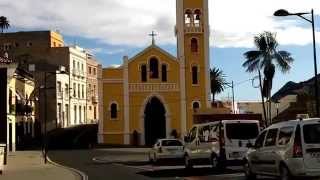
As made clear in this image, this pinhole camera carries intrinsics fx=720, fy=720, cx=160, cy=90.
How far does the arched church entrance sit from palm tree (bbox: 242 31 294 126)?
2210 centimetres

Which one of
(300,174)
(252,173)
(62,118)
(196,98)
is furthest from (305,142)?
(62,118)

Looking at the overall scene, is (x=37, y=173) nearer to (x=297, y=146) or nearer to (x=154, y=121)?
(x=297, y=146)

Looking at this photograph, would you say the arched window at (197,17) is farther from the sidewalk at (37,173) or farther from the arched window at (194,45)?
the sidewalk at (37,173)

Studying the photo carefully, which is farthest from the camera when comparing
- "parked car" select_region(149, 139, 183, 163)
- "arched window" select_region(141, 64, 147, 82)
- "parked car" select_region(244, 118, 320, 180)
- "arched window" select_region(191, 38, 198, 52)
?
"arched window" select_region(141, 64, 147, 82)

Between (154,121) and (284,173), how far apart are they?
6628 centimetres

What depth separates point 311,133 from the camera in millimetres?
19375

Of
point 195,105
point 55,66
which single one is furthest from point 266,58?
point 55,66

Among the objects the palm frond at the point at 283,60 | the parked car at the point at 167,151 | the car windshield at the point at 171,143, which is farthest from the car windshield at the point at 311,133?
the palm frond at the point at 283,60

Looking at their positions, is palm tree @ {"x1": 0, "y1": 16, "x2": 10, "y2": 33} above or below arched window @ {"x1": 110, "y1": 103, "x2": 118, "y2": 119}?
above

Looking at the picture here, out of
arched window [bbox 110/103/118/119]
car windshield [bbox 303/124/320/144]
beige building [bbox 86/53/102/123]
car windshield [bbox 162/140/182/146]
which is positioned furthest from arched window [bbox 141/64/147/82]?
car windshield [bbox 303/124/320/144]

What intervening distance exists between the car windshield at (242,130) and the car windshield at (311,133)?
29.2ft

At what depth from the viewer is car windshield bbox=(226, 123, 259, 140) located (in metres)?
28.3

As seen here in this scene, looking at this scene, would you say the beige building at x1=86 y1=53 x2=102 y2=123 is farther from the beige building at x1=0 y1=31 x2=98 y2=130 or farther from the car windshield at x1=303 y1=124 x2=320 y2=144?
the car windshield at x1=303 y1=124 x2=320 y2=144

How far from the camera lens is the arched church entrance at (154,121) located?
85250mm
